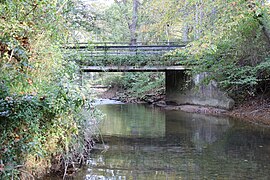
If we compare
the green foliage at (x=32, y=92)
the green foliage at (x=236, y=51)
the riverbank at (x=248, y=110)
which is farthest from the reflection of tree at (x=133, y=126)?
the green foliage at (x=32, y=92)

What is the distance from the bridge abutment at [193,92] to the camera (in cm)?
1525

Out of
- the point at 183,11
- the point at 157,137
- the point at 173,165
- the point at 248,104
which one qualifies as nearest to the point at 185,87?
the point at 248,104

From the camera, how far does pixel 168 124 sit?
11.9 m

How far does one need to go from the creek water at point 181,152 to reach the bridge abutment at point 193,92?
345cm

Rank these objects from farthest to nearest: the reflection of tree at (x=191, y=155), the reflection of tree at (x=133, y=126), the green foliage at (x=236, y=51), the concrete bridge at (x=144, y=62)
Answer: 1. the concrete bridge at (x=144, y=62)
2. the green foliage at (x=236, y=51)
3. the reflection of tree at (x=133, y=126)
4. the reflection of tree at (x=191, y=155)

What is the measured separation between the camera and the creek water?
19.5ft

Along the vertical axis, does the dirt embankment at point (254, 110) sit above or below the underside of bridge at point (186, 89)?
below

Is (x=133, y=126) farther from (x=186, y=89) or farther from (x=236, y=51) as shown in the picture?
(x=186, y=89)

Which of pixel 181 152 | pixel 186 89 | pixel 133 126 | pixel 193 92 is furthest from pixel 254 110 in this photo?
pixel 181 152

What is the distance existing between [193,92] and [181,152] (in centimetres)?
1005

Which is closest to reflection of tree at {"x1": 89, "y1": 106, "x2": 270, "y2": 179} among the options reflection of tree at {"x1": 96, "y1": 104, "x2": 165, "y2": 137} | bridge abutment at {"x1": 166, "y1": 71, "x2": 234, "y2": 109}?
reflection of tree at {"x1": 96, "y1": 104, "x2": 165, "y2": 137}

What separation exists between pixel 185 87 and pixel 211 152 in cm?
1041

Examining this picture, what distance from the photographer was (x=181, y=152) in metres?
7.47

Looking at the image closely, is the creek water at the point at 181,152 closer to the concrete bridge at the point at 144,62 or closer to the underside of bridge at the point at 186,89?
the underside of bridge at the point at 186,89
